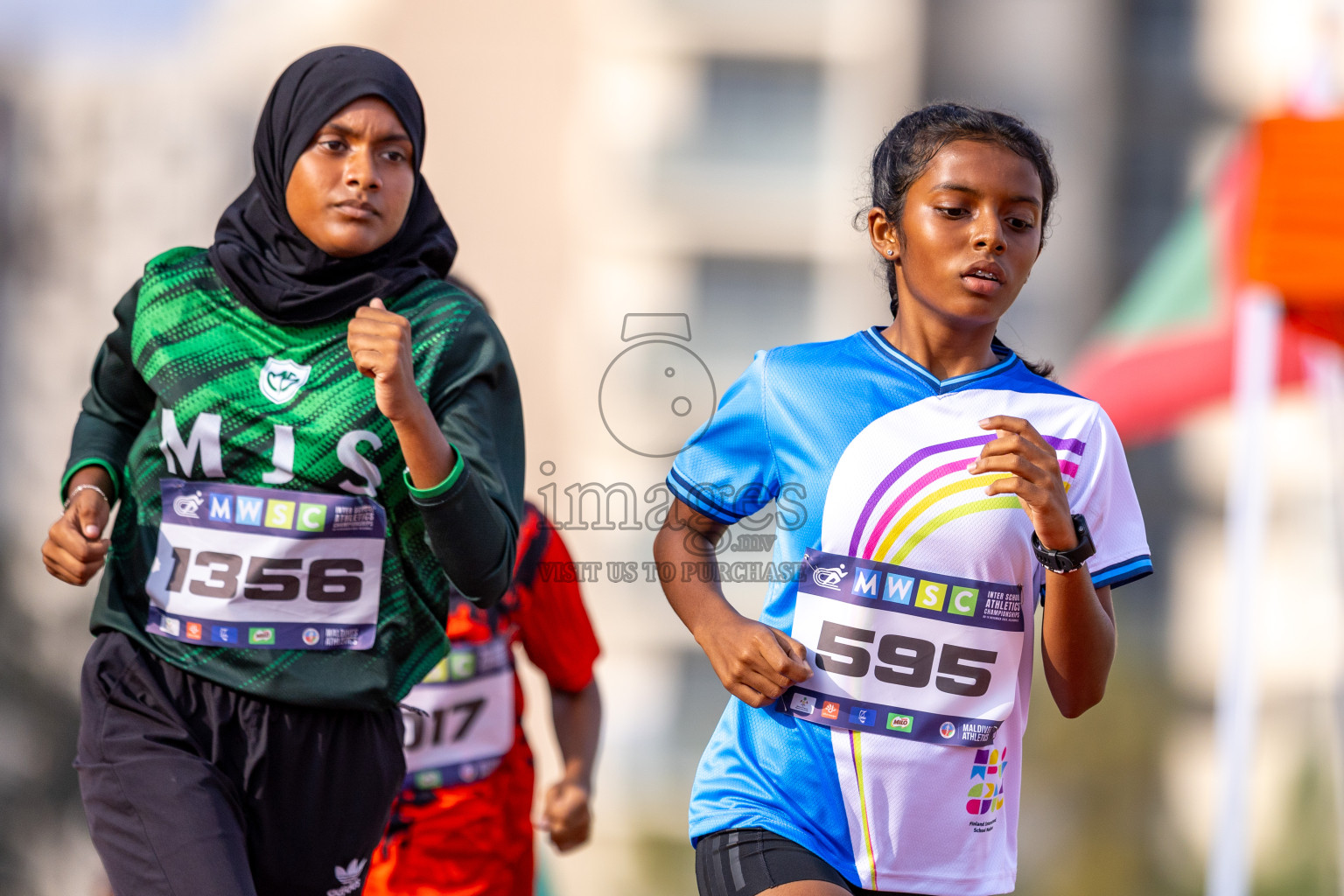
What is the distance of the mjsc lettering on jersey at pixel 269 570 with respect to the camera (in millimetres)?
3340

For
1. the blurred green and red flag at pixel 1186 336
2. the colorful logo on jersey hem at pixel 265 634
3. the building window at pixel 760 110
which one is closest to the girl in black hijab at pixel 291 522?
the colorful logo on jersey hem at pixel 265 634

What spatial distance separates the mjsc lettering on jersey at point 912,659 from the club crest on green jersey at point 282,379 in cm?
115

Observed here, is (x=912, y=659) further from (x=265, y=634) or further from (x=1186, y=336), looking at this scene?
(x=1186, y=336)

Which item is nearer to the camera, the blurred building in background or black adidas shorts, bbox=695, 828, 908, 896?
black adidas shorts, bbox=695, 828, 908, 896

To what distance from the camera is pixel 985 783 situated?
128 inches

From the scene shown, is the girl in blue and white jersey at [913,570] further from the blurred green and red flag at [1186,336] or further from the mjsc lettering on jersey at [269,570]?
the blurred green and red flag at [1186,336]

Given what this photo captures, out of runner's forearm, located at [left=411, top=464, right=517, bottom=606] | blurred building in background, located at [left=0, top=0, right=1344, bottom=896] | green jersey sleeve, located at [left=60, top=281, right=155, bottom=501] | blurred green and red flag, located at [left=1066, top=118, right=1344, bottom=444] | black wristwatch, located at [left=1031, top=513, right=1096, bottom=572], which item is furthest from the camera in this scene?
blurred building in background, located at [left=0, top=0, right=1344, bottom=896]

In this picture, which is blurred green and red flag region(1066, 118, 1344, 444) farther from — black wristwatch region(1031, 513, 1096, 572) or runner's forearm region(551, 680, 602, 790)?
black wristwatch region(1031, 513, 1096, 572)

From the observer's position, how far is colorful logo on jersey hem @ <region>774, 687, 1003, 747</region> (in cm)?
319

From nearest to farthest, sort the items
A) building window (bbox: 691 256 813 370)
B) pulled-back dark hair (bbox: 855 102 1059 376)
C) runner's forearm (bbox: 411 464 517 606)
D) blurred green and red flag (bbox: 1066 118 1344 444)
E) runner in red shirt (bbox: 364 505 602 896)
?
runner's forearm (bbox: 411 464 517 606) → pulled-back dark hair (bbox: 855 102 1059 376) → runner in red shirt (bbox: 364 505 602 896) → blurred green and red flag (bbox: 1066 118 1344 444) → building window (bbox: 691 256 813 370)

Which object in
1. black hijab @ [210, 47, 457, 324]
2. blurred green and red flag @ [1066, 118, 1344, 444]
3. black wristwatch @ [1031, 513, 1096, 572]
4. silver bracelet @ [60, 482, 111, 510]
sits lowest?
black wristwatch @ [1031, 513, 1096, 572]

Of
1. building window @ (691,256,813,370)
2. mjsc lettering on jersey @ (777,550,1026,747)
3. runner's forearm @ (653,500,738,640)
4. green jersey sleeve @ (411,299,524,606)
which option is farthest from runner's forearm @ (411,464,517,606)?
building window @ (691,256,813,370)

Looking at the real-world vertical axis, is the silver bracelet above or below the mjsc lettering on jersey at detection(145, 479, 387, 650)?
above

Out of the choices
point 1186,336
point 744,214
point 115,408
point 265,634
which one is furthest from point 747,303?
point 265,634
